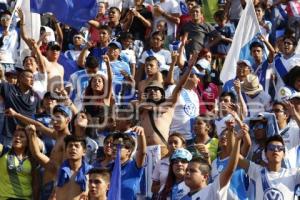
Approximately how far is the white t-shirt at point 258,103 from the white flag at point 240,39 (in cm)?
63

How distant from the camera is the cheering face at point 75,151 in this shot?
10812mm

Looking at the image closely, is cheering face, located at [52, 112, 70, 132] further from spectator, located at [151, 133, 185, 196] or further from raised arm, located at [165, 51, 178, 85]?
raised arm, located at [165, 51, 178, 85]

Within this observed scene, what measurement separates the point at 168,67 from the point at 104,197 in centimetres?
491

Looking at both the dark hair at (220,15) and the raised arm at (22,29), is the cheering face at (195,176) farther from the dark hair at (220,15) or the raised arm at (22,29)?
the dark hair at (220,15)

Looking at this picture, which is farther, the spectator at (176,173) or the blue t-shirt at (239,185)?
the blue t-shirt at (239,185)

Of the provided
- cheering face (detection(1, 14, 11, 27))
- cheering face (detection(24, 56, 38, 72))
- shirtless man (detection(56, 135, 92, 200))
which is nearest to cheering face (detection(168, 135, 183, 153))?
shirtless man (detection(56, 135, 92, 200))

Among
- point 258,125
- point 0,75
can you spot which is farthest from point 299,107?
point 0,75

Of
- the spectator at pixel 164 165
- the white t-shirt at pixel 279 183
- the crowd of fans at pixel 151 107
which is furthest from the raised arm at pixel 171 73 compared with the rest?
the white t-shirt at pixel 279 183

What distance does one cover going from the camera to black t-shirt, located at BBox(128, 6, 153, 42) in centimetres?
1684

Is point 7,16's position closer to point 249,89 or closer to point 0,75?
point 0,75

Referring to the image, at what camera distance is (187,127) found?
12.8 m

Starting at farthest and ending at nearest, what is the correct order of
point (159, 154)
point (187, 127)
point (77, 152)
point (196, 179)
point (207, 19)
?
1. point (207, 19)
2. point (187, 127)
3. point (159, 154)
4. point (77, 152)
5. point (196, 179)

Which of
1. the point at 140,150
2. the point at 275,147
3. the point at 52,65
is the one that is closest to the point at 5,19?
the point at 52,65

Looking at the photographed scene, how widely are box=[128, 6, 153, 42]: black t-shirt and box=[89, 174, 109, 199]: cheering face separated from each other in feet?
23.7
